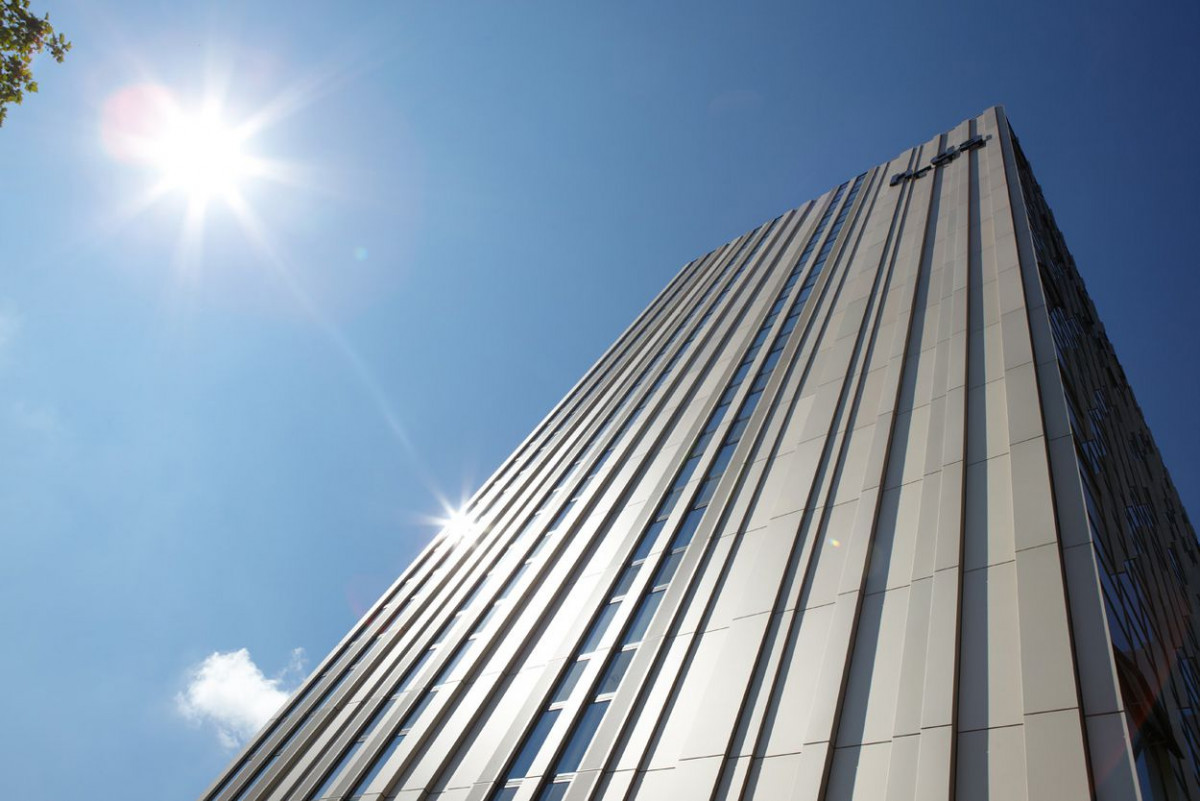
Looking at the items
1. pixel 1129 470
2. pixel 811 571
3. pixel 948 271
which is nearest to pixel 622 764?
pixel 811 571

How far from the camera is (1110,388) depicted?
28.0m

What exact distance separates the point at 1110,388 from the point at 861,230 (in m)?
11.7

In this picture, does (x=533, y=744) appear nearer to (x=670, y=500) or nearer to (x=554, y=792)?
(x=554, y=792)

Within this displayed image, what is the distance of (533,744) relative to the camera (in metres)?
13.9

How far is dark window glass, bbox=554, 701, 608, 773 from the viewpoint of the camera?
12859mm

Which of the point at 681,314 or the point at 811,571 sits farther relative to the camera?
the point at 681,314

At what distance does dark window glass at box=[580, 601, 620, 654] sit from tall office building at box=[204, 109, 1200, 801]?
84 millimetres

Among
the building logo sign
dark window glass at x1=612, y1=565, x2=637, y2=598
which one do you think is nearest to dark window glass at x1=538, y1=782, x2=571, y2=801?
dark window glass at x1=612, y1=565, x2=637, y2=598

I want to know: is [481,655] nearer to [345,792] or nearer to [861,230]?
[345,792]

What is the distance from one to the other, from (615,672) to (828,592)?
15.2 ft

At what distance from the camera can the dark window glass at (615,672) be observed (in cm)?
1405

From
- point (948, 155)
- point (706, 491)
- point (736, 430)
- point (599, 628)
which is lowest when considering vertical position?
point (599, 628)

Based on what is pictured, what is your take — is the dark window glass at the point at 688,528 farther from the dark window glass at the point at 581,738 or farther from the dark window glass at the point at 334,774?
the dark window glass at the point at 334,774

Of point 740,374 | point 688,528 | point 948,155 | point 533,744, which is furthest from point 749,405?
point 948,155
